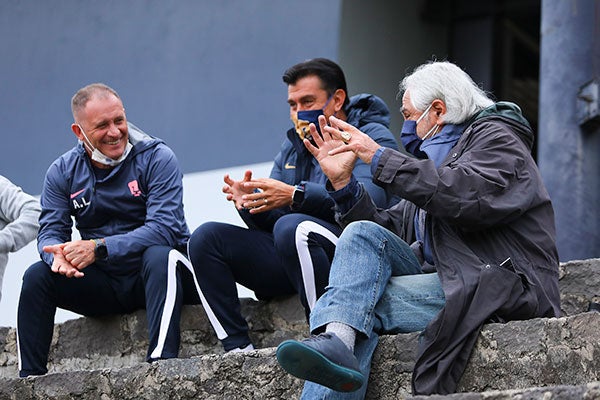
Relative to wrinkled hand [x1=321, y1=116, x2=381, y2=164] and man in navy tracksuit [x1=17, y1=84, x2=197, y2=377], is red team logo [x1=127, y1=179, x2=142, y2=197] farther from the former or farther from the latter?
wrinkled hand [x1=321, y1=116, x2=381, y2=164]

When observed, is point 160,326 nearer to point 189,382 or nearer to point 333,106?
point 189,382

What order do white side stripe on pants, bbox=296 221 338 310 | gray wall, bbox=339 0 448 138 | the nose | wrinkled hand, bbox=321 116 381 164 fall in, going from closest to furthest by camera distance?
wrinkled hand, bbox=321 116 381 164 → white side stripe on pants, bbox=296 221 338 310 → the nose → gray wall, bbox=339 0 448 138

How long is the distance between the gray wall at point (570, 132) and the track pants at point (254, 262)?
181cm

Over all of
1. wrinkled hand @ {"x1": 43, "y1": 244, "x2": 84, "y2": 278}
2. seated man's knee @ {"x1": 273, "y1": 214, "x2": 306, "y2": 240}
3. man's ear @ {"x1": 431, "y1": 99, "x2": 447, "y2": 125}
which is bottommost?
wrinkled hand @ {"x1": 43, "y1": 244, "x2": 84, "y2": 278}

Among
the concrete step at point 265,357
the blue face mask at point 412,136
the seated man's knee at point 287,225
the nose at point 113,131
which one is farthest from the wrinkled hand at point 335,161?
the nose at point 113,131

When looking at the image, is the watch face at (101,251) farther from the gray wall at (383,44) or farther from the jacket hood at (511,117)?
the gray wall at (383,44)

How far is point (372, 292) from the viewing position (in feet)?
11.6

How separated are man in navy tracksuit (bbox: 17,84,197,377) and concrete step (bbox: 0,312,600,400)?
0.33 metres

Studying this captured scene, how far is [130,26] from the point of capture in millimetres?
6910

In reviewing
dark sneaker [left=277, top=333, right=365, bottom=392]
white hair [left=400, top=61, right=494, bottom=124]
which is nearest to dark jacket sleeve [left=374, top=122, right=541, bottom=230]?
white hair [left=400, top=61, right=494, bottom=124]

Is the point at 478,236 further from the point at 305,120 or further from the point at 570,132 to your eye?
the point at 570,132

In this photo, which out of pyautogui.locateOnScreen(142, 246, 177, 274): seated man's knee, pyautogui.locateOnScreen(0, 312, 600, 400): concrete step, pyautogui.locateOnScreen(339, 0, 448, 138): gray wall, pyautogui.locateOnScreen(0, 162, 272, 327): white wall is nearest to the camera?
pyautogui.locateOnScreen(0, 312, 600, 400): concrete step

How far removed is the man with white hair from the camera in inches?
134

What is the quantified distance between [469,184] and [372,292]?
40cm
